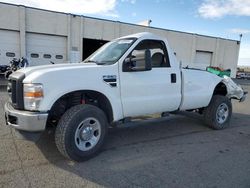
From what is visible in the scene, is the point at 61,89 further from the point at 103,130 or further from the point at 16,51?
the point at 16,51

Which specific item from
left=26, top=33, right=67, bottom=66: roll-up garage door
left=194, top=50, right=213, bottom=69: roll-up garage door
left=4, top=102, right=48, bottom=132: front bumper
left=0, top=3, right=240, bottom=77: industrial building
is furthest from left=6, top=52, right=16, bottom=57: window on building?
left=194, top=50, right=213, bottom=69: roll-up garage door

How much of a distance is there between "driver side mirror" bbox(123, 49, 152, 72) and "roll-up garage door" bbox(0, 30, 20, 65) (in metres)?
20.0

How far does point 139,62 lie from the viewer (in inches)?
158

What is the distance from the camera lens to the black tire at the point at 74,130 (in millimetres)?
3570

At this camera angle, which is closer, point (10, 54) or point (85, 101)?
point (85, 101)

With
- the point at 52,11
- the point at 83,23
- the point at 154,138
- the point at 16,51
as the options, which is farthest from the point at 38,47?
the point at 154,138

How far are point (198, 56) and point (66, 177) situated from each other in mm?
33922

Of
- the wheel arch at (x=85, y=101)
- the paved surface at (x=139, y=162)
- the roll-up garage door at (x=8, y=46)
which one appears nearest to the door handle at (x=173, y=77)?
the paved surface at (x=139, y=162)

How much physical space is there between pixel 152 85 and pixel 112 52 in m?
0.98

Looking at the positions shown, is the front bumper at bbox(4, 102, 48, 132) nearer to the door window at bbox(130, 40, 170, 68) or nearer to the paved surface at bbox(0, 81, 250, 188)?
the paved surface at bbox(0, 81, 250, 188)

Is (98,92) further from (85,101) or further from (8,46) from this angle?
(8,46)

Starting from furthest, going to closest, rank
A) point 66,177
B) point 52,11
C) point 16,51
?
point 52,11 → point 16,51 → point 66,177

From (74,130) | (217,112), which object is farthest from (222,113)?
(74,130)

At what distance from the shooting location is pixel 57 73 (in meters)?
3.49
